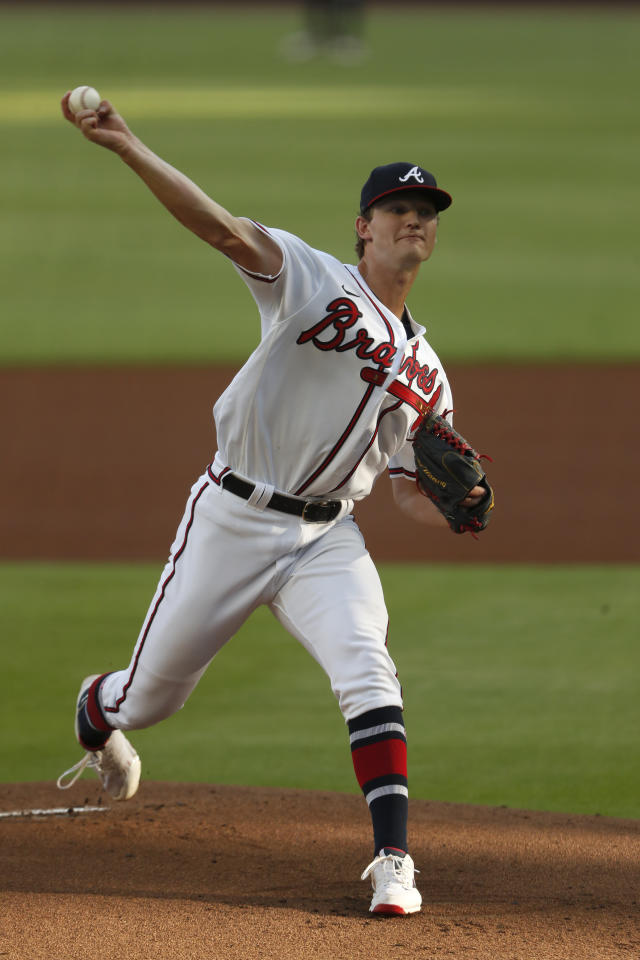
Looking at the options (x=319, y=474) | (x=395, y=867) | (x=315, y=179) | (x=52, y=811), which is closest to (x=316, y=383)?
(x=319, y=474)

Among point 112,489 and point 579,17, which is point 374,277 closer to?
point 112,489

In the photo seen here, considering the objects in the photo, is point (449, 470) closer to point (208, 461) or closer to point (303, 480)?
point (303, 480)

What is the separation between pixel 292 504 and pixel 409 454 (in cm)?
57

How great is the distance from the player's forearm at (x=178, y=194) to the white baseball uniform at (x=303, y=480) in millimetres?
274

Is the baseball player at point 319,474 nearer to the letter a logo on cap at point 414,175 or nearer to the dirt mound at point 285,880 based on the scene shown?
the letter a logo on cap at point 414,175

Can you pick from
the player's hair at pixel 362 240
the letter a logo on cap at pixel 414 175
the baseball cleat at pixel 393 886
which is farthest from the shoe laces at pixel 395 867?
the letter a logo on cap at pixel 414 175

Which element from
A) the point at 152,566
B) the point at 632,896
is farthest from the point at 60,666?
the point at 632,896

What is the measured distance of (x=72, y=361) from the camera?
1334 cm

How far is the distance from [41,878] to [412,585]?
4.15m

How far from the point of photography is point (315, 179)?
2234 cm

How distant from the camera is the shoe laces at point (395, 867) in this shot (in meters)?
4.08

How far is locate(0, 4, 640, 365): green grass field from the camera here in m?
15.0

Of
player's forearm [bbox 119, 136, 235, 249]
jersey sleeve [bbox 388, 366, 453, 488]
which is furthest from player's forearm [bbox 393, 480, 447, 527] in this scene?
player's forearm [bbox 119, 136, 235, 249]

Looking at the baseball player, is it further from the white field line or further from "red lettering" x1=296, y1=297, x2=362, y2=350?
the white field line
